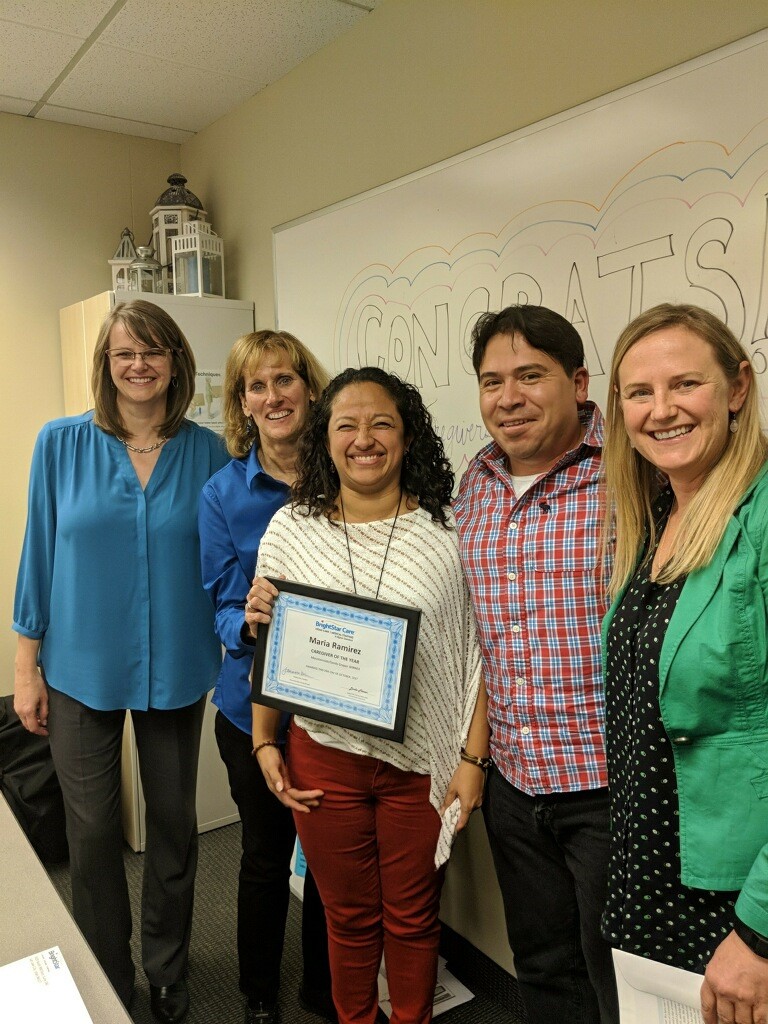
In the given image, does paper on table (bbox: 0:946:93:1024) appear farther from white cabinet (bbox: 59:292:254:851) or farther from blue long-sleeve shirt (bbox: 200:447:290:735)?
white cabinet (bbox: 59:292:254:851)

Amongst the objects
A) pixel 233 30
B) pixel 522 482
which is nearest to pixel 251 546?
pixel 522 482

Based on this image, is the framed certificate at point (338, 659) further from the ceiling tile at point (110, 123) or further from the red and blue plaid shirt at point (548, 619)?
the ceiling tile at point (110, 123)

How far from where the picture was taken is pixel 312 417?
1693mm

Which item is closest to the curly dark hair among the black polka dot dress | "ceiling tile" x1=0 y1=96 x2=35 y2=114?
the black polka dot dress

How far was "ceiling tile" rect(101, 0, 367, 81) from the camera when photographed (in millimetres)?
2316

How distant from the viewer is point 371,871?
5.36 ft

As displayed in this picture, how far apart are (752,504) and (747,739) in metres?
0.31

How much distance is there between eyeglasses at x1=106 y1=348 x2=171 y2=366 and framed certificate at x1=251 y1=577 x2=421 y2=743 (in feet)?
2.17

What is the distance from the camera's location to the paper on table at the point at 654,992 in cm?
109

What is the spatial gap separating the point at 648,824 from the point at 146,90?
2981 millimetres

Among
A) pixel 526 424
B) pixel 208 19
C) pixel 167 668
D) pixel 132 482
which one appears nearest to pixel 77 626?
pixel 167 668

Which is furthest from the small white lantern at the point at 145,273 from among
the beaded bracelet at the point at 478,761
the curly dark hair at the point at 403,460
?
the beaded bracelet at the point at 478,761

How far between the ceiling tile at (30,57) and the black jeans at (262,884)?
2191 mm

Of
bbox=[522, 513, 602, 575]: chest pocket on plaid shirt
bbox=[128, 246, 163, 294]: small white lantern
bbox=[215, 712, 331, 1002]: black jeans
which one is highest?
bbox=[128, 246, 163, 294]: small white lantern
